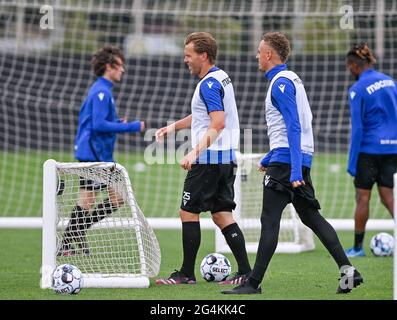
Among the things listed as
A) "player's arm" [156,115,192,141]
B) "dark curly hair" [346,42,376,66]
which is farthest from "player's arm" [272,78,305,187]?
"dark curly hair" [346,42,376,66]

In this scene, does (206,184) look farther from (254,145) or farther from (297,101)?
(254,145)

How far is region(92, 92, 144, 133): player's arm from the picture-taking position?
8.78 m

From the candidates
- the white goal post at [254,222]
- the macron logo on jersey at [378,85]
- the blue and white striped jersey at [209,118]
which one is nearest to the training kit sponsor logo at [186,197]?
the blue and white striped jersey at [209,118]

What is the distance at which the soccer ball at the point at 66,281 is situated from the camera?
6.58 m

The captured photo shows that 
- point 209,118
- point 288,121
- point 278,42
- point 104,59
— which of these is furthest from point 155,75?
point 288,121

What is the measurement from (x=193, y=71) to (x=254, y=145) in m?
12.6

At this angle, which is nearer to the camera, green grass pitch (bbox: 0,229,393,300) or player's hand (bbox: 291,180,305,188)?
player's hand (bbox: 291,180,305,188)

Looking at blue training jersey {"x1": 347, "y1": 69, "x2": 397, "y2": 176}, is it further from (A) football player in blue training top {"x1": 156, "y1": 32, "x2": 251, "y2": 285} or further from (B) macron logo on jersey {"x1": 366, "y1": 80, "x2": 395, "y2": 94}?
(A) football player in blue training top {"x1": 156, "y1": 32, "x2": 251, "y2": 285}

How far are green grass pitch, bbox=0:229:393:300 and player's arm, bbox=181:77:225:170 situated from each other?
921mm

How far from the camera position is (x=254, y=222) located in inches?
376

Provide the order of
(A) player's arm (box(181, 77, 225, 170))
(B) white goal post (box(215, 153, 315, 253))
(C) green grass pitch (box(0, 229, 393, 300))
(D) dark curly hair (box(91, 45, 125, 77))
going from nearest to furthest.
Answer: (C) green grass pitch (box(0, 229, 393, 300))
(A) player's arm (box(181, 77, 225, 170))
(D) dark curly hair (box(91, 45, 125, 77))
(B) white goal post (box(215, 153, 315, 253))

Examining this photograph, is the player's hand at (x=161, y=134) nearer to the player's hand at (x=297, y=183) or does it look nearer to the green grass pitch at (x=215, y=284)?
the green grass pitch at (x=215, y=284)

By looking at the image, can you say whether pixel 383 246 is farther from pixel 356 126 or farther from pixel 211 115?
pixel 211 115
